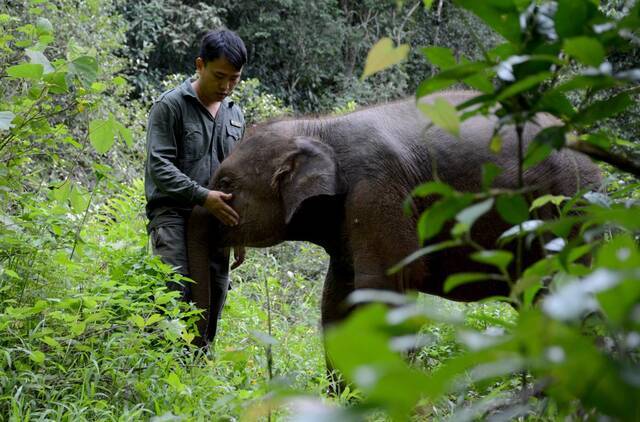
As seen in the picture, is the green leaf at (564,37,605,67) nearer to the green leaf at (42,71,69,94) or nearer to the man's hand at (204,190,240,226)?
the green leaf at (42,71,69,94)

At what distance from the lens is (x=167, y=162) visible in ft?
17.8

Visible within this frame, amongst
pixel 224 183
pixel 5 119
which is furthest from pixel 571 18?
pixel 224 183

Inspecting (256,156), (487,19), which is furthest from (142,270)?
(487,19)

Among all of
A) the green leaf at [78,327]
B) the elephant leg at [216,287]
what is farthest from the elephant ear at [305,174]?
the green leaf at [78,327]

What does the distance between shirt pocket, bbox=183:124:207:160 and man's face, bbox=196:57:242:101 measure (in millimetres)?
240

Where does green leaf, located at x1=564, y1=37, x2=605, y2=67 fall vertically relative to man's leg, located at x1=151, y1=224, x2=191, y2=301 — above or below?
above

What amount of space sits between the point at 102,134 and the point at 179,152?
156 cm

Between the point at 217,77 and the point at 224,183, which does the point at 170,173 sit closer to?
the point at 224,183

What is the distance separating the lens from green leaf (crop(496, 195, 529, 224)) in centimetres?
129

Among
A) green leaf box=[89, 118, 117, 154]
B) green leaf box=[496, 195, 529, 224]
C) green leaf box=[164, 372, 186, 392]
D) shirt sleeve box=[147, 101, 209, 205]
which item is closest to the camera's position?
green leaf box=[496, 195, 529, 224]

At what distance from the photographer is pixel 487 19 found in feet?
4.21

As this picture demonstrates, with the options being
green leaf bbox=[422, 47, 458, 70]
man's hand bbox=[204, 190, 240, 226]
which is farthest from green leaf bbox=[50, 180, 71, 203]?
green leaf bbox=[422, 47, 458, 70]

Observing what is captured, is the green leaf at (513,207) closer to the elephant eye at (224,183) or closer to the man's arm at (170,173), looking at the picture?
the man's arm at (170,173)

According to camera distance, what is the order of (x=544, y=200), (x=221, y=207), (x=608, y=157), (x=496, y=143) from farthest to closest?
1. (x=221, y=207)
2. (x=544, y=200)
3. (x=496, y=143)
4. (x=608, y=157)
